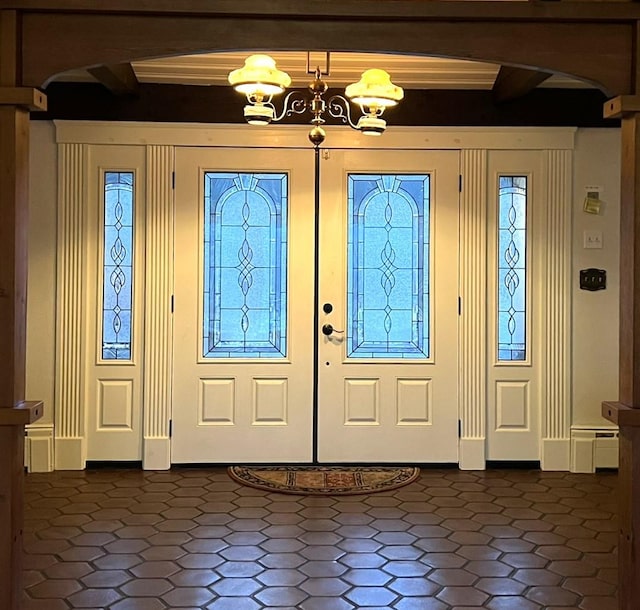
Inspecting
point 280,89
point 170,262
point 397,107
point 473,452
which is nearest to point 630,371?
point 280,89

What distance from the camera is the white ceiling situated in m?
5.15

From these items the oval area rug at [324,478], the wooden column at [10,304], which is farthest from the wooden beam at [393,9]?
the oval area rug at [324,478]

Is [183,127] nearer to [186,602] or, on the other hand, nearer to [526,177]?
[526,177]

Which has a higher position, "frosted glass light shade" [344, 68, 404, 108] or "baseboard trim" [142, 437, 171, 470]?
"frosted glass light shade" [344, 68, 404, 108]

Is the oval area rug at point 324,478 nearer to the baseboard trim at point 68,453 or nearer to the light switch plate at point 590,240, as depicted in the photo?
the baseboard trim at point 68,453

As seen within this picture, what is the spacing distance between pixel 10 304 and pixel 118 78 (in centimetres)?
240

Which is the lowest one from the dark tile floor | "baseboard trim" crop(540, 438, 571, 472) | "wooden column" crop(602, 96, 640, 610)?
the dark tile floor

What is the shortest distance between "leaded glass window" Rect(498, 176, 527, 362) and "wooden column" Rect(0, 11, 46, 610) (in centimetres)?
→ 350

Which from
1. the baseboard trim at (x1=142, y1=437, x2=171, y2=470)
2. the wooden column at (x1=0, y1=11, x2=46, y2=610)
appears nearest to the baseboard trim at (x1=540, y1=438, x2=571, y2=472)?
the baseboard trim at (x1=142, y1=437, x2=171, y2=470)

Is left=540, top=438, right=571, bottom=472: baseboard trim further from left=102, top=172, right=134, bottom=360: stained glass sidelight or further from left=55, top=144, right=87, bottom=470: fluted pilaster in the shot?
left=55, top=144, right=87, bottom=470: fluted pilaster

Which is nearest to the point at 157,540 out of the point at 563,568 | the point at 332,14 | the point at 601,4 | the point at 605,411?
the point at 563,568

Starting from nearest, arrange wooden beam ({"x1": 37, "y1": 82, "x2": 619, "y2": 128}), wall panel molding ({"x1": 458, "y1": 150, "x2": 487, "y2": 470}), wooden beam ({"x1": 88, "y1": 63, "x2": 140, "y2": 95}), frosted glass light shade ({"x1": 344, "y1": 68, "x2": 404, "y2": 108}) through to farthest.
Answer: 1. frosted glass light shade ({"x1": 344, "y1": 68, "x2": 404, "y2": 108})
2. wooden beam ({"x1": 88, "y1": 63, "x2": 140, "y2": 95})
3. wooden beam ({"x1": 37, "y1": 82, "x2": 619, "y2": 128})
4. wall panel molding ({"x1": 458, "y1": 150, "x2": 487, "y2": 470})

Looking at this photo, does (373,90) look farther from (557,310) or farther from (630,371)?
(557,310)

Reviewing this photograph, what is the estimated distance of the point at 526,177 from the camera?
220 inches
